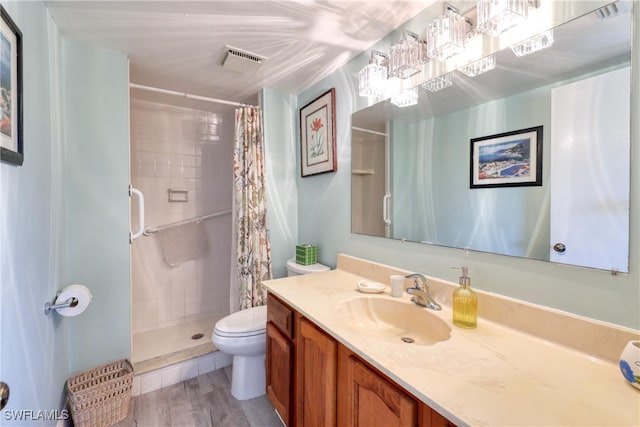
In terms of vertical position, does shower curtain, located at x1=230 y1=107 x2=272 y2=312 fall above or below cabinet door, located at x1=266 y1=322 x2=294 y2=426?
above

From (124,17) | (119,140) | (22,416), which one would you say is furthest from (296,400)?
(124,17)

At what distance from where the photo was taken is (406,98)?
1.36 meters

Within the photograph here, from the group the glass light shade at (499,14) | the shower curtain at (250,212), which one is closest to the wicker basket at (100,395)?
the shower curtain at (250,212)

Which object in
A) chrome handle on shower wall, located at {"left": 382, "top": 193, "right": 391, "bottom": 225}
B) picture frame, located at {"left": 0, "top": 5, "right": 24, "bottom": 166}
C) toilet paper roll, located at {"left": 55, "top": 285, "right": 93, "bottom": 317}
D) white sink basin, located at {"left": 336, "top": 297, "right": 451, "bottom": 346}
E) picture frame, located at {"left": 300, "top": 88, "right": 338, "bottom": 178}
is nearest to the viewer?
picture frame, located at {"left": 0, "top": 5, "right": 24, "bottom": 166}

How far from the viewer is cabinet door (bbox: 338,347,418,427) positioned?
70 centimetres

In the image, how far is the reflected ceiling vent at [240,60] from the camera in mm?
1646

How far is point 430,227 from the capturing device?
126cm

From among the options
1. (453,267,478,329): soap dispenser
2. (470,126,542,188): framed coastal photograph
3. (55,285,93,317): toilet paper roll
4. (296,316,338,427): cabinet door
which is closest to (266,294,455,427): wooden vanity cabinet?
(296,316,338,427): cabinet door

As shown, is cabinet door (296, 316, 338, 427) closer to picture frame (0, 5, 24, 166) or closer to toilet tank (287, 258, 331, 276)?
toilet tank (287, 258, 331, 276)

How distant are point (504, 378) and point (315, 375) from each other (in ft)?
2.16

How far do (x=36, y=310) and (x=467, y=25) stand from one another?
6.83 ft

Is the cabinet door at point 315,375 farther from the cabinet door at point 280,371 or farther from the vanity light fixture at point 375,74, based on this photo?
the vanity light fixture at point 375,74

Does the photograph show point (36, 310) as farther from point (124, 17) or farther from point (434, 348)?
point (434, 348)

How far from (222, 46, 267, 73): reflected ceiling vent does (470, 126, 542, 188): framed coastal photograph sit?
4.59ft
